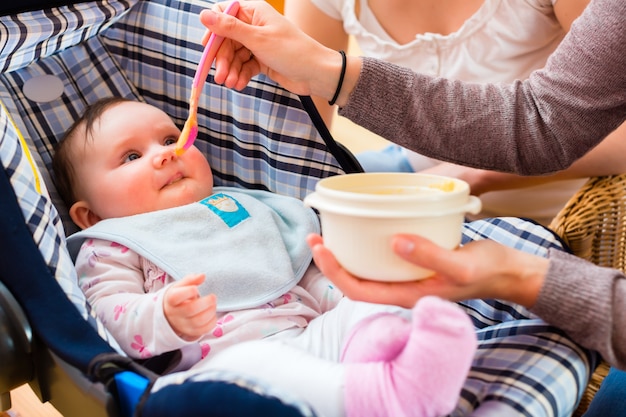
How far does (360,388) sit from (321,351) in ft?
0.65

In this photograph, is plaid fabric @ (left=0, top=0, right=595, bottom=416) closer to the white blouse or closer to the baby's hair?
the baby's hair

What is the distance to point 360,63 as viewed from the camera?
957mm

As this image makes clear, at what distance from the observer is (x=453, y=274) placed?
68 centimetres

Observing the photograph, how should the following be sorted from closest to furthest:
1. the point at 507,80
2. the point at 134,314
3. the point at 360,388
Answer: the point at 360,388 < the point at 134,314 < the point at 507,80

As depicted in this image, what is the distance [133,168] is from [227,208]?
162 millimetres

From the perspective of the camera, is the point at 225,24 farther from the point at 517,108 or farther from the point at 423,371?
the point at 423,371

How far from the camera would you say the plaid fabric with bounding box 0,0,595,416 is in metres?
0.91

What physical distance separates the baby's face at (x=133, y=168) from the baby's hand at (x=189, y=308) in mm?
283

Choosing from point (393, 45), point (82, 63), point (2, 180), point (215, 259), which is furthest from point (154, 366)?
point (393, 45)

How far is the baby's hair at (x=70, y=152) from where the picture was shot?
1.10 metres

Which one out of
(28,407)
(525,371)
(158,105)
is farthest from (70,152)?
(525,371)

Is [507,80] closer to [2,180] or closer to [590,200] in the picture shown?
[590,200]

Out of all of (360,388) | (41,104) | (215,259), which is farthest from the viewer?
(41,104)

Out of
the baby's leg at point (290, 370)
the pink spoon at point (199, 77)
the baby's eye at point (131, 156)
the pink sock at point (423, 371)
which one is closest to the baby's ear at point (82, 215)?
the baby's eye at point (131, 156)
